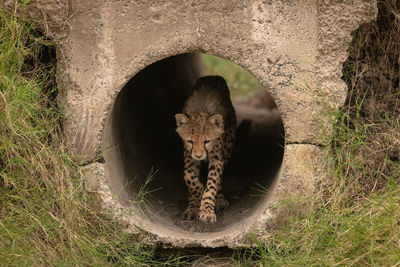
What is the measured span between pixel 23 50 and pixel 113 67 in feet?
2.50

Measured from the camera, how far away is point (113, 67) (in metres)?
5.24

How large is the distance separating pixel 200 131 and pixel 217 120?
0.26 metres

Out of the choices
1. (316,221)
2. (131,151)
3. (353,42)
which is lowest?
(131,151)

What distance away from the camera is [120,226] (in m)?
5.25

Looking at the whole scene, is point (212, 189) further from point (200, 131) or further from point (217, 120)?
point (217, 120)

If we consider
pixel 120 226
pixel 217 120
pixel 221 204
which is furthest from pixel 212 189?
pixel 120 226

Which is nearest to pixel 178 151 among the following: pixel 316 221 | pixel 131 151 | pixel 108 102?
pixel 131 151

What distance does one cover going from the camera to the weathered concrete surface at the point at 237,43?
5090mm

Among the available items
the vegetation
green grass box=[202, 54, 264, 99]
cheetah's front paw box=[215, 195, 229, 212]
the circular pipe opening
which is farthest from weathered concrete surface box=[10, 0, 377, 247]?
green grass box=[202, 54, 264, 99]

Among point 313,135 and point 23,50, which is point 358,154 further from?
point 23,50

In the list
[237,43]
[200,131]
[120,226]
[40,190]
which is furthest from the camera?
[200,131]

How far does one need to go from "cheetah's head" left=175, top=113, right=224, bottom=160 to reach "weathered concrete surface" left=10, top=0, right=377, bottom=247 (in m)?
1.23

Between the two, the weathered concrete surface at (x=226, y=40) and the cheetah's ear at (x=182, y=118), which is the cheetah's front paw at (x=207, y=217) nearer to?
the cheetah's ear at (x=182, y=118)

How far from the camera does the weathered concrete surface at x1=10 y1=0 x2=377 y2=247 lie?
509 centimetres
